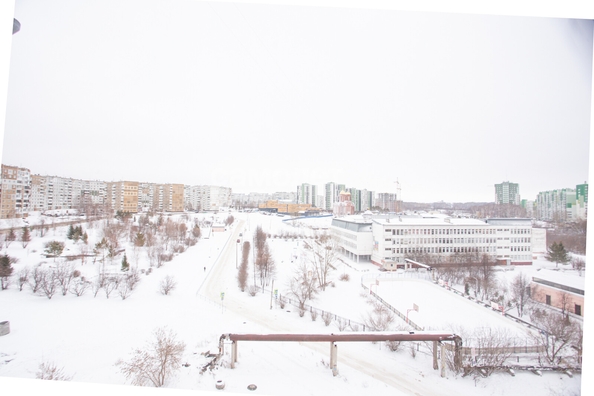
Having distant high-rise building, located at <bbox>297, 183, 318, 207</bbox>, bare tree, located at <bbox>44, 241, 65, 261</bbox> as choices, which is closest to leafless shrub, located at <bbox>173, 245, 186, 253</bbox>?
bare tree, located at <bbox>44, 241, 65, 261</bbox>

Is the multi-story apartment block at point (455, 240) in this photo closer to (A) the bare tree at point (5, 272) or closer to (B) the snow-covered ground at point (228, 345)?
(B) the snow-covered ground at point (228, 345)

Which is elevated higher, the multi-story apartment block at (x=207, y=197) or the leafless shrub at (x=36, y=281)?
the multi-story apartment block at (x=207, y=197)

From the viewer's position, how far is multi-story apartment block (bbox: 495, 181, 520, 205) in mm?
8281

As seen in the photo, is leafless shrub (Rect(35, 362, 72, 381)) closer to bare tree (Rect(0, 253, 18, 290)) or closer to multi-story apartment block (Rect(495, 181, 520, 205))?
bare tree (Rect(0, 253, 18, 290))

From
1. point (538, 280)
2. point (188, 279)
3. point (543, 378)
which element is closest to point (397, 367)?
point (543, 378)

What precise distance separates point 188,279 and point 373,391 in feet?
18.9

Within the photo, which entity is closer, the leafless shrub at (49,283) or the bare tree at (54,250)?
the leafless shrub at (49,283)

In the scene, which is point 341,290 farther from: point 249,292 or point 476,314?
point 476,314

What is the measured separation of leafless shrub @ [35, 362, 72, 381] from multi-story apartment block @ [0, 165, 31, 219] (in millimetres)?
5075

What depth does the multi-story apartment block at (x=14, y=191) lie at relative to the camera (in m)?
6.72

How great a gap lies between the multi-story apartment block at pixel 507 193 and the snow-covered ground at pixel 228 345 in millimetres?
4025

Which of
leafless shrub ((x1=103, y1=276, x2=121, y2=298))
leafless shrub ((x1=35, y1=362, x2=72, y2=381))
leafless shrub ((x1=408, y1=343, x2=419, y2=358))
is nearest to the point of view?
leafless shrub ((x1=35, y1=362, x2=72, y2=381))

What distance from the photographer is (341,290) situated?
7.63m

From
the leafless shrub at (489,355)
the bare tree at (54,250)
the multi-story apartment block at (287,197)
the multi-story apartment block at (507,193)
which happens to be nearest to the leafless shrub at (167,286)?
the bare tree at (54,250)
